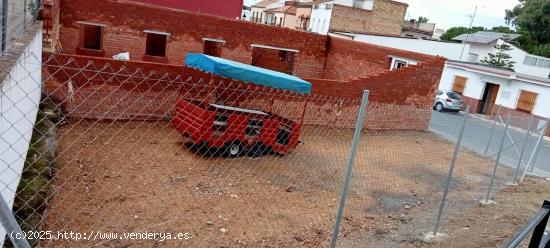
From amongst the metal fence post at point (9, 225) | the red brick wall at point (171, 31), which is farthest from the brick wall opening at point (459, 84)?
the metal fence post at point (9, 225)

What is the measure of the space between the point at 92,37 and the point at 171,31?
281 centimetres

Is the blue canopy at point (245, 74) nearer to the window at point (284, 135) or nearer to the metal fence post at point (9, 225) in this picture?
the window at point (284, 135)

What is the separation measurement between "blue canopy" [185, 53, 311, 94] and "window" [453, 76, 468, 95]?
18.5 meters

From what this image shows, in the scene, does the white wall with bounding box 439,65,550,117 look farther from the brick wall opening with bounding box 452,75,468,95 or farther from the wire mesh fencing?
the wire mesh fencing

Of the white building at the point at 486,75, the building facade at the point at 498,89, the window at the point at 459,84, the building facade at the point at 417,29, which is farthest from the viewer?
the building facade at the point at 417,29

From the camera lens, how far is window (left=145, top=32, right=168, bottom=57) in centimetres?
1612

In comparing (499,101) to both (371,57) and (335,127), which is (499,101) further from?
(335,127)

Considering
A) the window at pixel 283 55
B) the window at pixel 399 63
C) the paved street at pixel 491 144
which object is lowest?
the paved street at pixel 491 144

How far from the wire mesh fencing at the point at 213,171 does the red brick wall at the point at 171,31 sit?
4756 mm

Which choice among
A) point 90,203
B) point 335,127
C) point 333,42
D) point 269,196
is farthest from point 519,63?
point 90,203

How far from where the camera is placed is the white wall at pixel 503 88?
21375 mm

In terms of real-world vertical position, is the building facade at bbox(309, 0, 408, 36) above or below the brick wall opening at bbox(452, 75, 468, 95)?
above

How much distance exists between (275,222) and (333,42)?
13.7 metres

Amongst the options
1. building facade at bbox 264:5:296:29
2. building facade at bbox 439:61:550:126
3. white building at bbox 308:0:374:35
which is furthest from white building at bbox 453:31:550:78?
building facade at bbox 264:5:296:29
